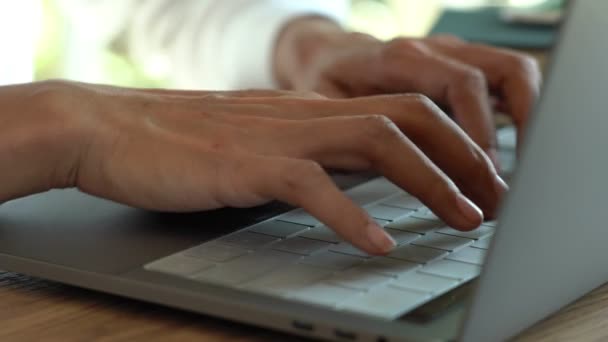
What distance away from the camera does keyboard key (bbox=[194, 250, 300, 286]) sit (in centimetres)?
49

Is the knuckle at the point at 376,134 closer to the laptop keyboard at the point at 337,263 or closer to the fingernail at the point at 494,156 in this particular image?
the laptop keyboard at the point at 337,263

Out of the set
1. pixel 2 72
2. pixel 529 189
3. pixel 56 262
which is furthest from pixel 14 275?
pixel 2 72

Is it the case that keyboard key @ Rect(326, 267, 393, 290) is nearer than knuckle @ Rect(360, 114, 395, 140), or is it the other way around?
keyboard key @ Rect(326, 267, 393, 290)

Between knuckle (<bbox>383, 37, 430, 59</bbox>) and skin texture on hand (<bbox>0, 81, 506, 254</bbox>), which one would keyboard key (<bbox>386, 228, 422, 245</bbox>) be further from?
knuckle (<bbox>383, 37, 430, 59</bbox>)

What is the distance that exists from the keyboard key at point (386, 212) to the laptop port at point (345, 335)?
199mm

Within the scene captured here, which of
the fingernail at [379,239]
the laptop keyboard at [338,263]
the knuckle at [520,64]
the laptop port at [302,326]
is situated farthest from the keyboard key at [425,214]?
the knuckle at [520,64]

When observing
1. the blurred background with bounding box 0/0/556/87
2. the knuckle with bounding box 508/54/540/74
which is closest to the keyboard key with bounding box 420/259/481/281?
the knuckle with bounding box 508/54/540/74

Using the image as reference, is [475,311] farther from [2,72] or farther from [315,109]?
[2,72]

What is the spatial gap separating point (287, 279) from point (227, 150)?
0.51ft

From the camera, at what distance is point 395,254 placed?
0.54m

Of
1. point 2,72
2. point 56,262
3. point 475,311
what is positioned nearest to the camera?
point 475,311

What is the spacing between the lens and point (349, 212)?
0.54m

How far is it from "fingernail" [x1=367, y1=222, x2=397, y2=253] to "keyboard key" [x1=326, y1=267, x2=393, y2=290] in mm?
24

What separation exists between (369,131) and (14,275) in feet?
0.81
